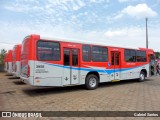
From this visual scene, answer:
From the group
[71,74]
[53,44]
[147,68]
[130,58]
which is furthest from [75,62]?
[147,68]

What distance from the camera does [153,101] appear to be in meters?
8.52

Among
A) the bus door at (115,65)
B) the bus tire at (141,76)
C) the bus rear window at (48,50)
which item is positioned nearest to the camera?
the bus rear window at (48,50)

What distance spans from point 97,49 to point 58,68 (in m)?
3.31

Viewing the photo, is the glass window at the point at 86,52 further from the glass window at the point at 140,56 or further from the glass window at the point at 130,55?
the glass window at the point at 140,56

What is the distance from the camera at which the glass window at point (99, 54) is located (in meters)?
12.0

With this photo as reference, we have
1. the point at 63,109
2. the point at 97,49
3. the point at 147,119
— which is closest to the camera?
the point at 147,119

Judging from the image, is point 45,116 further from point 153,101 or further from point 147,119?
point 153,101

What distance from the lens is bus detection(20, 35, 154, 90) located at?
30.7 feet

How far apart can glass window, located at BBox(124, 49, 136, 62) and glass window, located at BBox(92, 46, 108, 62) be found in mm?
2304

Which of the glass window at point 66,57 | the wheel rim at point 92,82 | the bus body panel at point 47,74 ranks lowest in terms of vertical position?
the wheel rim at point 92,82

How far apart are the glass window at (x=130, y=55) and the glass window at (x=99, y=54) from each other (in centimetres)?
230

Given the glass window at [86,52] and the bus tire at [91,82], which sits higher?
the glass window at [86,52]

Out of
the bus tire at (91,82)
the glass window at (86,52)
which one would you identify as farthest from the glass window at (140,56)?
the glass window at (86,52)

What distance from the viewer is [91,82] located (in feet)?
38.7
